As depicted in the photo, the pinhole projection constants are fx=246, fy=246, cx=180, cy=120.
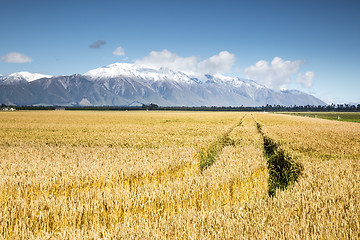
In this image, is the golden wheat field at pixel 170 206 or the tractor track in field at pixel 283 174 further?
the tractor track in field at pixel 283 174

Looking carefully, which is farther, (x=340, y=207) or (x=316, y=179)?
(x=316, y=179)

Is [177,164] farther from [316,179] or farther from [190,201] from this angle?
[316,179]

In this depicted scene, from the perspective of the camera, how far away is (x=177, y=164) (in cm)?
893

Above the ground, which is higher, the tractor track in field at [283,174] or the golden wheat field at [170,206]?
the golden wheat field at [170,206]

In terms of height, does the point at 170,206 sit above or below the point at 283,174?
above

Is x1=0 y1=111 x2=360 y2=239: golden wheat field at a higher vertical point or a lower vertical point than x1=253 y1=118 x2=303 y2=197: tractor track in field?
higher

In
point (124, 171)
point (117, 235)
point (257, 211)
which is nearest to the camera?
point (117, 235)

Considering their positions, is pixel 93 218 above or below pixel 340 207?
below

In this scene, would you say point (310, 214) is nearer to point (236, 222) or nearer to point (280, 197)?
point (280, 197)

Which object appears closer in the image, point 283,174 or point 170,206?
point 170,206

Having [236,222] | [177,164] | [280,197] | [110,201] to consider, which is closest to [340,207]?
[280,197]

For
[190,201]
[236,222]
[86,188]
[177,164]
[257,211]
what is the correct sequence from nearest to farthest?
[236,222] < [257,211] < [190,201] < [86,188] < [177,164]

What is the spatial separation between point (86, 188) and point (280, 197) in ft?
15.2

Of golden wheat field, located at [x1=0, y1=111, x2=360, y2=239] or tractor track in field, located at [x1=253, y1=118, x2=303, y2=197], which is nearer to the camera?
golden wheat field, located at [x1=0, y1=111, x2=360, y2=239]
